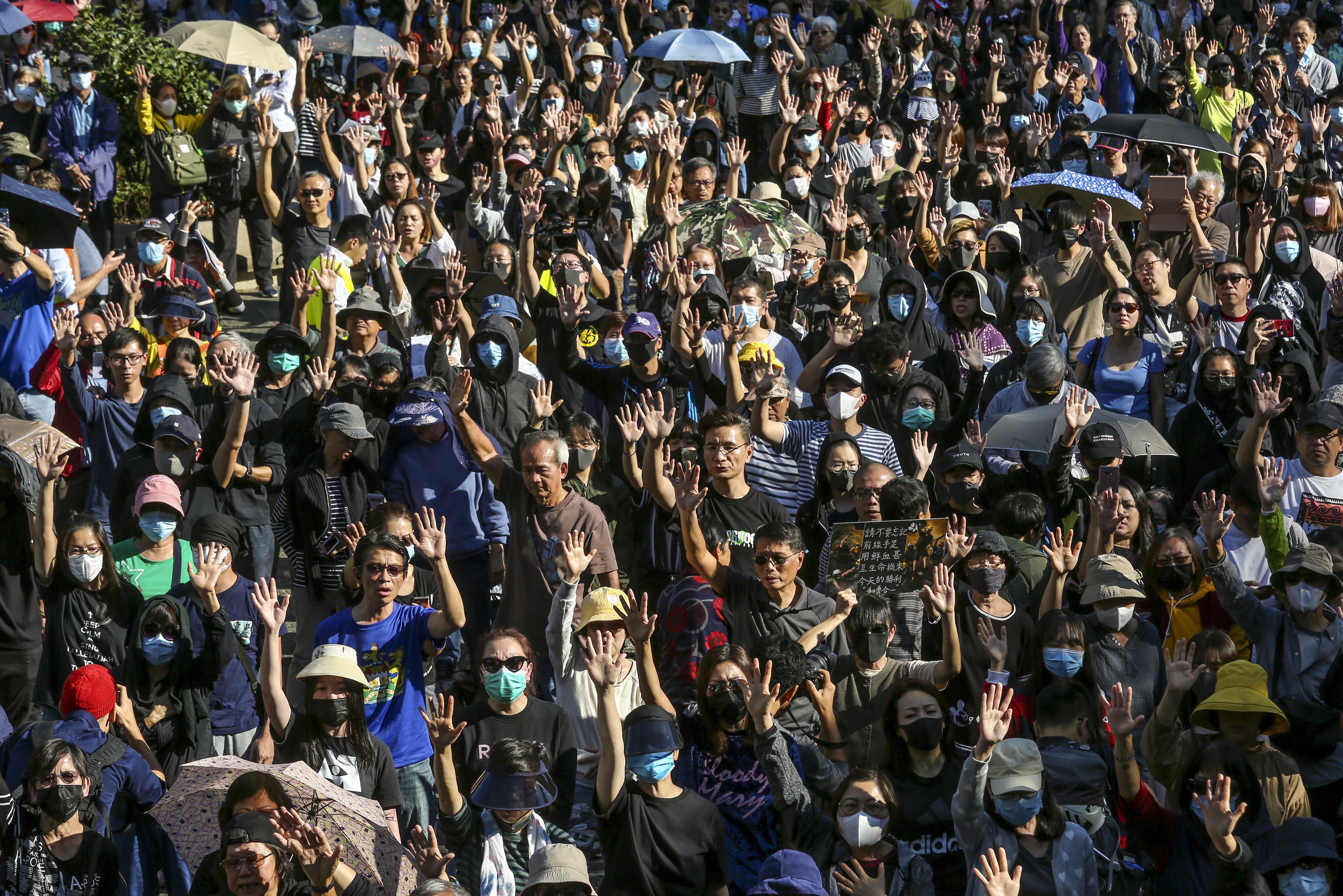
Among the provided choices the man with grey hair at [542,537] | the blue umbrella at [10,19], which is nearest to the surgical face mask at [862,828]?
the man with grey hair at [542,537]

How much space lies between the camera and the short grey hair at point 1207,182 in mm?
11914

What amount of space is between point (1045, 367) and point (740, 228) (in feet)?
11.1

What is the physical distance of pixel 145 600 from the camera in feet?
25.2

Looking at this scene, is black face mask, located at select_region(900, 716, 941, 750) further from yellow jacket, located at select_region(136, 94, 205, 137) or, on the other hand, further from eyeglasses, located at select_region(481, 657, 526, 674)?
yellow jacket, located at select_region(136, 94, 205, 137)

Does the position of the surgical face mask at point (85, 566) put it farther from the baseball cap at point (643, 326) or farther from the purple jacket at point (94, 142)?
the purple jacket at point (94, 142)

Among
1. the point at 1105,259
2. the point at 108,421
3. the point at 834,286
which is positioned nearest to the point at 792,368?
the point at 834,286

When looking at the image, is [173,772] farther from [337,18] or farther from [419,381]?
[337,18]

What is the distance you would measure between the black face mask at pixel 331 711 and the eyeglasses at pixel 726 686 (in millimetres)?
1407

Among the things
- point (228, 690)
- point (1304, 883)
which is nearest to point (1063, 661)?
point (1304, 883)

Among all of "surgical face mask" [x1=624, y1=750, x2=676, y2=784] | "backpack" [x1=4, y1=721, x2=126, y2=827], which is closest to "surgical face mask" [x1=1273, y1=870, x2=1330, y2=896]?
"surgical face mask" [x1=624, y1=750, x2=676, y2=784]

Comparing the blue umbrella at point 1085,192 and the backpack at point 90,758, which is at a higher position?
the blue umbrella at point 1085,192

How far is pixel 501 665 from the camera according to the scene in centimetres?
680

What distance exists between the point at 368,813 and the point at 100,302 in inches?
275

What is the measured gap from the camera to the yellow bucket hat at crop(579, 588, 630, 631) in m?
7.04
